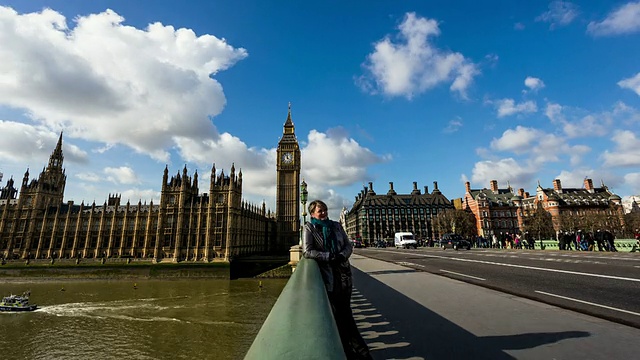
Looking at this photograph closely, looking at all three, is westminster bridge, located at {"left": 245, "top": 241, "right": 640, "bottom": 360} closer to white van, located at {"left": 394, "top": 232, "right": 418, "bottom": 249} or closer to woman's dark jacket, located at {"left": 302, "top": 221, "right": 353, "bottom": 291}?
woman's dark jacket, located at {"left": 302, "top": 221, "right": 353, "bottom": 291}

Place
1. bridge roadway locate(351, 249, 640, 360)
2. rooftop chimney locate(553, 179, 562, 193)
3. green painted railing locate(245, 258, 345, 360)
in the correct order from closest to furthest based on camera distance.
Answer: green painted railing locate(245, 258, 345, 360) → bridge roadway locate(351, 249, 640, 360) → rooftop chimney locate(553, 179, 562, 193)

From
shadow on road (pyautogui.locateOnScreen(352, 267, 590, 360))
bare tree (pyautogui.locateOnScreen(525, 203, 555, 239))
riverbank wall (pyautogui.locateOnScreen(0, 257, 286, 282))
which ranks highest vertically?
bare tree (pyautogui.locateOnScreen(525, 203, 555, 239))

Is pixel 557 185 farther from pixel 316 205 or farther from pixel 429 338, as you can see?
pixel 316 205

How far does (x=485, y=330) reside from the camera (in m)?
4.85

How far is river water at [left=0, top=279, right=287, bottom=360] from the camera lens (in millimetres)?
Answer: 17109

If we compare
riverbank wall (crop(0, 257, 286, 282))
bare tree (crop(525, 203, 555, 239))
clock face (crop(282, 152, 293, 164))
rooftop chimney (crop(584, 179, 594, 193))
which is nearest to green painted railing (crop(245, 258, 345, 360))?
riverbank wall (crop(0, 257, 286, 282))

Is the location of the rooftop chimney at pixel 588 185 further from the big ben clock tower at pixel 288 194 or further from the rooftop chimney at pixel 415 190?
the big ben clock tower at pixel 288 194

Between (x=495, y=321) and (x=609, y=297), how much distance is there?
4.76 m

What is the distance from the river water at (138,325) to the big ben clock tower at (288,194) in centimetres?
3974

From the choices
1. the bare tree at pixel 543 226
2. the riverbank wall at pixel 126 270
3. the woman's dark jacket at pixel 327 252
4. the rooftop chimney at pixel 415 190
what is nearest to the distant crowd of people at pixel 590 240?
the woman's dark jacket at pixel 327 252

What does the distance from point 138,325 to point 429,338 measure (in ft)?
83.7

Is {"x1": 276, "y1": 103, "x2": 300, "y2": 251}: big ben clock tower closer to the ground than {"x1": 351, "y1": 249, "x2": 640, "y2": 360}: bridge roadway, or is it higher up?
higher up

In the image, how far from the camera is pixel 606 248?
28.2 meters

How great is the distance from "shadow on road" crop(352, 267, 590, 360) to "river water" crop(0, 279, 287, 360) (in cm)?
1213
